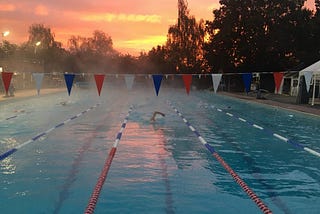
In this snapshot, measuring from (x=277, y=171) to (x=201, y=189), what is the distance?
77.2 inches

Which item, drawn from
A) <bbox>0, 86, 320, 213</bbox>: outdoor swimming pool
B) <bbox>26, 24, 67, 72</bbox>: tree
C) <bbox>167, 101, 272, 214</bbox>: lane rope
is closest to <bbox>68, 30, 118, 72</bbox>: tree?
<bbox>26, 24, 67, 72</bbox>: tree

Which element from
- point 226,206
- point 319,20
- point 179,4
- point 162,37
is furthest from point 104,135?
point 162,37

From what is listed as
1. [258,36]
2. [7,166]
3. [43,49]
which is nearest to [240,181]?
[7,166]

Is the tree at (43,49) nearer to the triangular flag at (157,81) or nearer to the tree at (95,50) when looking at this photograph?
the tree at (95,50)

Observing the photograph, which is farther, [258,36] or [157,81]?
[258,36]

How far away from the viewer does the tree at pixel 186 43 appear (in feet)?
164

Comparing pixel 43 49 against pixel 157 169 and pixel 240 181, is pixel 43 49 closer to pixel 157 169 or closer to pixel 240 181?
pixel 157 169

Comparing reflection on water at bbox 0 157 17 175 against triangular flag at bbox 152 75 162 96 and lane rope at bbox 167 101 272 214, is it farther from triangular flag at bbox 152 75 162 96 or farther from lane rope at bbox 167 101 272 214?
triangular flag at bbox 152 75 162 96

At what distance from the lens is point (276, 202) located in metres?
5.32

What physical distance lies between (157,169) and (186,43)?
44.7m

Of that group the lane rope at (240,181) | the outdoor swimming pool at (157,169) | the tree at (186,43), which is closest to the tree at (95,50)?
the tree at (186,43)

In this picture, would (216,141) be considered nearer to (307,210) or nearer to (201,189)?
(201,189)

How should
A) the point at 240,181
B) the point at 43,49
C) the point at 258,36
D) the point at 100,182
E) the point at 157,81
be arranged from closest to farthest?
the point at 100,182 → the point at 240,181 → the point at 157,81 → the point at 258,36 → the point at 43,49

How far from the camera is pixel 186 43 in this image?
50.6m
